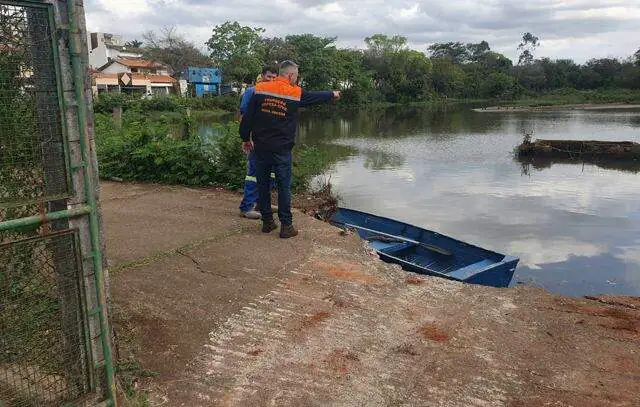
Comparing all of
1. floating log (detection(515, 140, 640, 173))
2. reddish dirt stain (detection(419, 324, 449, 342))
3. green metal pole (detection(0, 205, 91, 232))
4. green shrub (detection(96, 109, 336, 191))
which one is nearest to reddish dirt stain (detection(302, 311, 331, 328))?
reddish dirt stain (detection(419, 324, 449, 342))

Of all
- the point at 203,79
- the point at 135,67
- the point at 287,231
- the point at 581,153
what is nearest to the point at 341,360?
the point at 287,231

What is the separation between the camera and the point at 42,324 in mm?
2662

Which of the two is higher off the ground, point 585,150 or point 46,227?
point 46,227

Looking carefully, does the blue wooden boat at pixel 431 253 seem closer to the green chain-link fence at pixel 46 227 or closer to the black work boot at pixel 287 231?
the black work boot at pixel 287 231

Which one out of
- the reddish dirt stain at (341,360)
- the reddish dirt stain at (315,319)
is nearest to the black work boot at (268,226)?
the reddish dirt stain at (315,319)

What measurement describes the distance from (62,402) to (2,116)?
1443mm

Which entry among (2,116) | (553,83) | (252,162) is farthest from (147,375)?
(553,83)

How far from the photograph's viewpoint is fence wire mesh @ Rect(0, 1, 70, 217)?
2.31 meters

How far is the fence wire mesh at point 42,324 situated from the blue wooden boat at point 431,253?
13.4 ft

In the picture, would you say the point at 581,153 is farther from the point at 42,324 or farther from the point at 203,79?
the point at 203,79

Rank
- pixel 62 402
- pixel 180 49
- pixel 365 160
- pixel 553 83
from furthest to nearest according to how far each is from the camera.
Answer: pixel 553 83 < pixel 180 49 < pixel 365 160 < pixel 62 402

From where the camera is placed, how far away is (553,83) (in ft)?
254

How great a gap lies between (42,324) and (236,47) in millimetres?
56102

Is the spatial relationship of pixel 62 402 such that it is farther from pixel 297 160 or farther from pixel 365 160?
pixel 365 160
